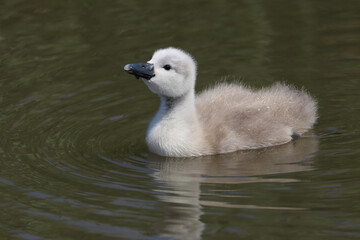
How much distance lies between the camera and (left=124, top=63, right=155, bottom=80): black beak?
8.09 meters

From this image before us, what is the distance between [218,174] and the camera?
7773mm

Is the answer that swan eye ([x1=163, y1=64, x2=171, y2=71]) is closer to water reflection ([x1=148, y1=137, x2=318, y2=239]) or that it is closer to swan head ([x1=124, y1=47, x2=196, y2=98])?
swan head ([x1=124, y1=47, x2=196, y2=98])

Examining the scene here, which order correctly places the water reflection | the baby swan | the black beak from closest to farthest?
the water reflection < the black beak < the baby swan

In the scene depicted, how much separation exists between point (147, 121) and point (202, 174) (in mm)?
1633

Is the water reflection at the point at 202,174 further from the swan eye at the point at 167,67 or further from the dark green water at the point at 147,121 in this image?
the swan eye at the point at 167,67

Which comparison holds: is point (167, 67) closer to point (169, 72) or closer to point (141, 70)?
point (169, 72)

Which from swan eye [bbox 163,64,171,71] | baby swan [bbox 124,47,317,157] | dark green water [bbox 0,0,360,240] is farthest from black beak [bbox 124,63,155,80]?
dark green water [bbox 0,0,360,240]

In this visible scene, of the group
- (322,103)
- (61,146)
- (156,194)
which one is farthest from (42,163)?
(322,103)

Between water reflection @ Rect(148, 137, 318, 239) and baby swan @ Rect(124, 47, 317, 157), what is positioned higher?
baby swan @ Rect(124, 47, 317, 157)

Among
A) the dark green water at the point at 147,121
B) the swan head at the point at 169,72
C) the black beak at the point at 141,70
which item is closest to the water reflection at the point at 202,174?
the dark green water at the point at 147,121

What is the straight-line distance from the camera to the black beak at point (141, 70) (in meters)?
8.09

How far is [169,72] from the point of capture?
324 inches

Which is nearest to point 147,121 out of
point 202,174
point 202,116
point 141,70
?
point 202,116

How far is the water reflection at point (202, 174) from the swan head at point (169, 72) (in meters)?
0.67
